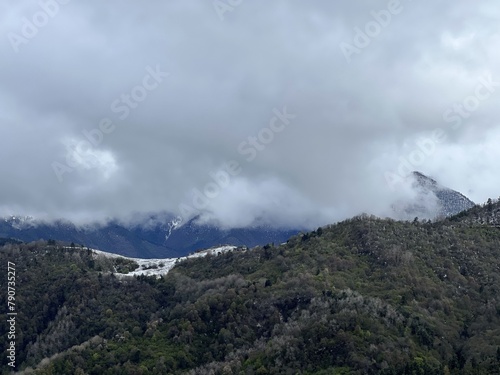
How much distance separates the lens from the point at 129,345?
180 m

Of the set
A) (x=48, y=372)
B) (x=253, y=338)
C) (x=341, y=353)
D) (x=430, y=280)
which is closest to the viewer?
(x=341, y=353)

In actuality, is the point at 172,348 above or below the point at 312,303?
below

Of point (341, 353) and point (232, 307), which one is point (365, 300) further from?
point (232, 307)

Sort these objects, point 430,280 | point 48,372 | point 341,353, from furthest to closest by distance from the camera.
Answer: point 430,280
point 48,372
point 341,353

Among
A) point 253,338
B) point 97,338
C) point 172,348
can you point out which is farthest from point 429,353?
point 97,338

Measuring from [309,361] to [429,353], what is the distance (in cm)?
2986

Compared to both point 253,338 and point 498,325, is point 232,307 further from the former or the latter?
point 498,325

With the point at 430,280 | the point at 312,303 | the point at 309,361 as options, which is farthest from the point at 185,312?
the point at 430,280

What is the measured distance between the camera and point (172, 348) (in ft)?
576

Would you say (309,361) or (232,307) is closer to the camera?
(309,361)

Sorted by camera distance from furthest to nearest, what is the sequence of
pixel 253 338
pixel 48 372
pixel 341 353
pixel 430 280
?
pixel 430 280, pixel 253 338, pixel 48 372, pixel 341 353

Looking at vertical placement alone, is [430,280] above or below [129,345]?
above

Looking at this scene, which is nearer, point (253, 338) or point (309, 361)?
point (309, 361)

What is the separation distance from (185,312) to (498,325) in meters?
87.3
